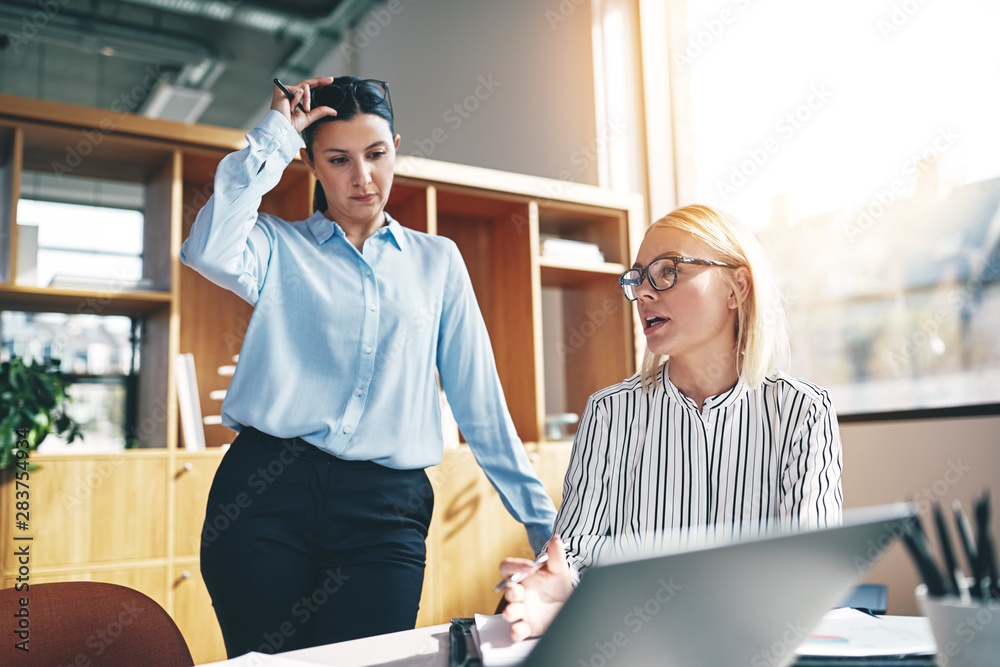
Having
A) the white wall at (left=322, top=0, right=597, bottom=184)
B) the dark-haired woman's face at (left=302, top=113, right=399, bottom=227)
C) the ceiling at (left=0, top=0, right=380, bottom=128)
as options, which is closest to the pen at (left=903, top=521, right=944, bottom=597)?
the dark-haired woman's face at (left=302, top=113, right=399, bottom=227)

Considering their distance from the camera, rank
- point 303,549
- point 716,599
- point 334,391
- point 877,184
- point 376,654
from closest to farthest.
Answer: point 716,599 < point 376,654 < point 303,549 < point 334,391 < point 877,184

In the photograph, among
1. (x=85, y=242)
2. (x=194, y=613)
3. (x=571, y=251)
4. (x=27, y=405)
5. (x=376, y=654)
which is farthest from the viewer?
(x=85, y=242)

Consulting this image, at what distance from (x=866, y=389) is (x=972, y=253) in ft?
2.09

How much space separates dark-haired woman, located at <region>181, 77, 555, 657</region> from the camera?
4.70 feet

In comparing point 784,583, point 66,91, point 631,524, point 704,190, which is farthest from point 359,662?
point 66,91

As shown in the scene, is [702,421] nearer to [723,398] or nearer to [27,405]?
[723,398]

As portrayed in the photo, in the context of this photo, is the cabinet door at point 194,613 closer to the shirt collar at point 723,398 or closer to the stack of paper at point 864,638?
the shirt collar at point 723,398

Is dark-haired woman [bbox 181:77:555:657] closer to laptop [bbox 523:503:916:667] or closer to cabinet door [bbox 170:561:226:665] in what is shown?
laptop [bbox 523:503:916:667]

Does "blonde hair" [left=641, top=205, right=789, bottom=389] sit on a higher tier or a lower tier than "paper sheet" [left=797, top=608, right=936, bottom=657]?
higher

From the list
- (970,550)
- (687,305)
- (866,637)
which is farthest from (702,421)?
(970,550)

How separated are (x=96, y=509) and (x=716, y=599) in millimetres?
2548

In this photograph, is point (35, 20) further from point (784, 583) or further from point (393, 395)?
point (784, 583)

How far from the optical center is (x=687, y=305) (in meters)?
1.42

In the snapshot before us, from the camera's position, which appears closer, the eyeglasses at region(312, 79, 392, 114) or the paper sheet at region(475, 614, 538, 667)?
the paper sheet at region(475, 614, 538, 667)
